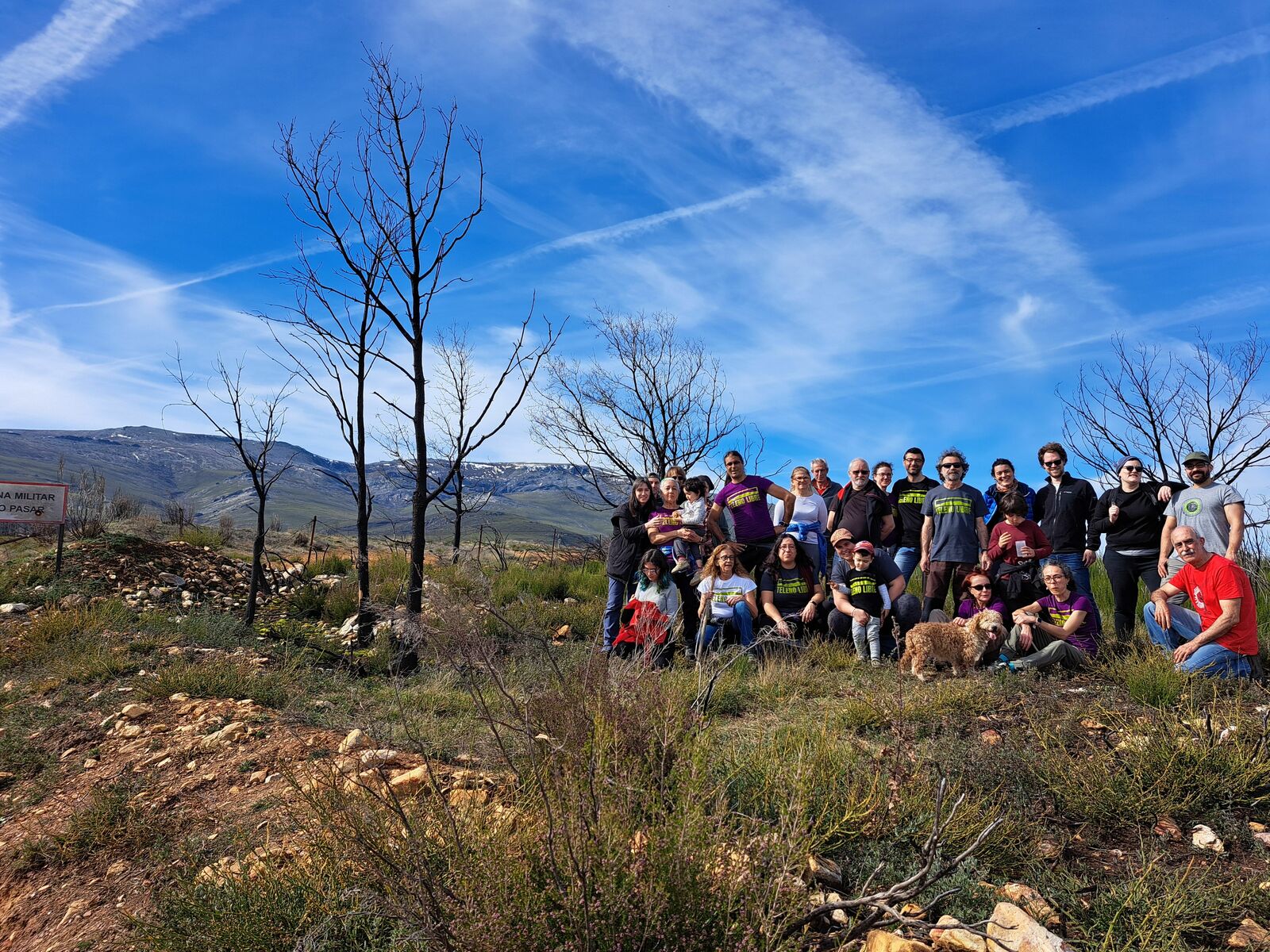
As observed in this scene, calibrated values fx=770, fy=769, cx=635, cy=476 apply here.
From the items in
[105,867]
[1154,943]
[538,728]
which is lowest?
[105,867]

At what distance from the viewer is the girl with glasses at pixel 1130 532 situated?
7031 millimetres

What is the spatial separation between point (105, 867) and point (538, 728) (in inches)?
96.6

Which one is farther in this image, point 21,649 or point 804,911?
point 21,649

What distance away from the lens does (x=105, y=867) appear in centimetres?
365

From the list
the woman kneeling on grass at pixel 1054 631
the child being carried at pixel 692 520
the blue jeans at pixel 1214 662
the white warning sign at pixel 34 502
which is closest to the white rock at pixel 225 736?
the child being carried at pixel 692 520

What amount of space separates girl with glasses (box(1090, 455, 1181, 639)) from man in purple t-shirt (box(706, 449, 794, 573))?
9.75 feet

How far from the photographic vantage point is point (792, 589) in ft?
25.2

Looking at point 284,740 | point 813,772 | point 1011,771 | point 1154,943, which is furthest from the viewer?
point 284,740

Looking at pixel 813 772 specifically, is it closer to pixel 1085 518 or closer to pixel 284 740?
pixel 284 740

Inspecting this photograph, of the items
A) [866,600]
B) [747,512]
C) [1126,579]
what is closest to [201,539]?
[747,512]

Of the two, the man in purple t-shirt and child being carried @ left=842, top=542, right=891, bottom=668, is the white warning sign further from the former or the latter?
child being carried @ left=842, top=542, right=891, bottom=668

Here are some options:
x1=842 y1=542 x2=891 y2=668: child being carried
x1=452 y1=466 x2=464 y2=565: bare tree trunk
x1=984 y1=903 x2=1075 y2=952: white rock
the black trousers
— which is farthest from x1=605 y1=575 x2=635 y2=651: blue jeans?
x1=984 y1=903 x2=1075 y2=952: white rock

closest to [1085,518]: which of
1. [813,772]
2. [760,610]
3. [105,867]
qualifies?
[760,610]

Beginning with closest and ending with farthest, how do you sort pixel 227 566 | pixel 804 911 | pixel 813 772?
pixel 804 911
pixel 813 772
pixel 227 566
